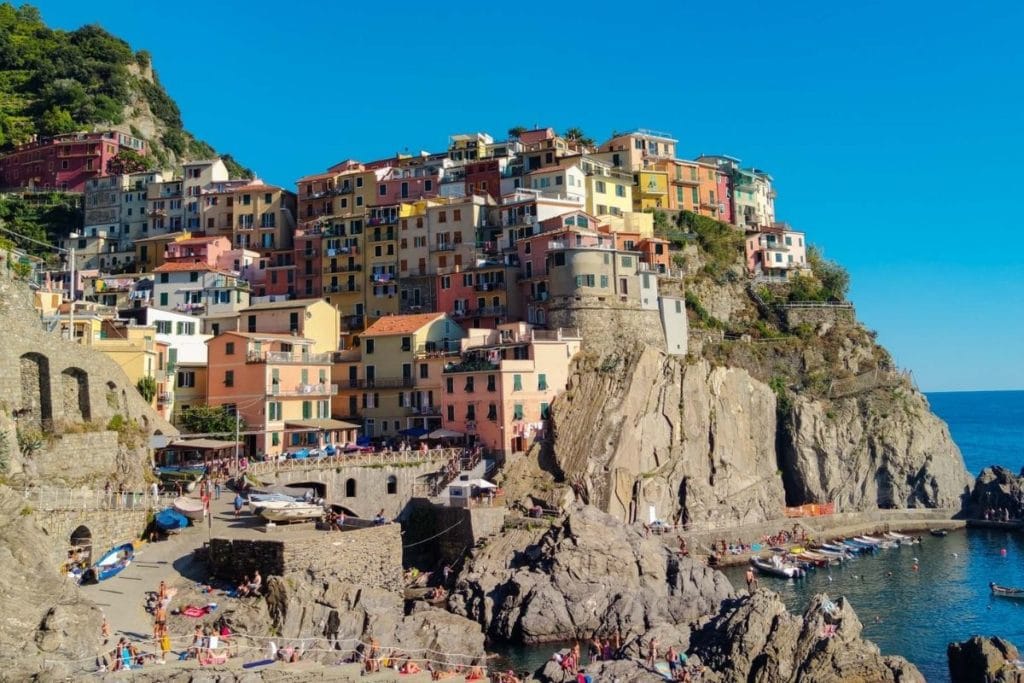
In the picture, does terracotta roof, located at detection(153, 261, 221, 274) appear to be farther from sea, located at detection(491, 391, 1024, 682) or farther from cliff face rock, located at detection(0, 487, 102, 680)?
cliff face rock, located at detection(0, 487, 102, 680)

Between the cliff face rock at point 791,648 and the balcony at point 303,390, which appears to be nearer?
the cliff face rock at point 791,648

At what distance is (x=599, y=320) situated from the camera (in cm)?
6625

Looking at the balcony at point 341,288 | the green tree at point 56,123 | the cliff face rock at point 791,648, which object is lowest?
the cliff face rock at point 791,648

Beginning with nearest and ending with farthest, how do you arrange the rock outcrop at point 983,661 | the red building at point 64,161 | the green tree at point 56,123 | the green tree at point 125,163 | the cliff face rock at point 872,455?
the rock outcrop at point 983,661, the cliff face rock at point 872,455, the green tree at point 125,163, the red building at point 64,161, the green tree at point 56,123

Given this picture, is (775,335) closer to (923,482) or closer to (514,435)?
(923,482)

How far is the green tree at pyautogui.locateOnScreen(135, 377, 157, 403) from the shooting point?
56006 mm

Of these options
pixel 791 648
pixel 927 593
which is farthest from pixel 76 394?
pixel 927 593

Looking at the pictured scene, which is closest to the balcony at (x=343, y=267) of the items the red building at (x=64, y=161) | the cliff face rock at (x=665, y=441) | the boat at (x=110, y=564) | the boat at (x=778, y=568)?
the cliff face rock at (x=665, y=441)

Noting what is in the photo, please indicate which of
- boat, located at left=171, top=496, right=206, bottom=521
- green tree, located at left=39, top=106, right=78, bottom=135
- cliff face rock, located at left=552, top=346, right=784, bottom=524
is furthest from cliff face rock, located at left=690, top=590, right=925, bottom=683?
green tree, located at left=39, top=106, right=78, bottom=135

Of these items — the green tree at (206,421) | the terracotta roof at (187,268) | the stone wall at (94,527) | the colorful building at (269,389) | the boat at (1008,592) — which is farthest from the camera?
the terracotta roof at (187,268)

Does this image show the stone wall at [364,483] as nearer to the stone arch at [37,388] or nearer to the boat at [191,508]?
the boat at [191,508]

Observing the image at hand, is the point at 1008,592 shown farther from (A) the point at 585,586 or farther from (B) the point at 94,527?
(B) the point at 94,527

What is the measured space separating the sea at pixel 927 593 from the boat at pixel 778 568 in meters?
0.63

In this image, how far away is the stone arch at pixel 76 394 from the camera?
4359cm
